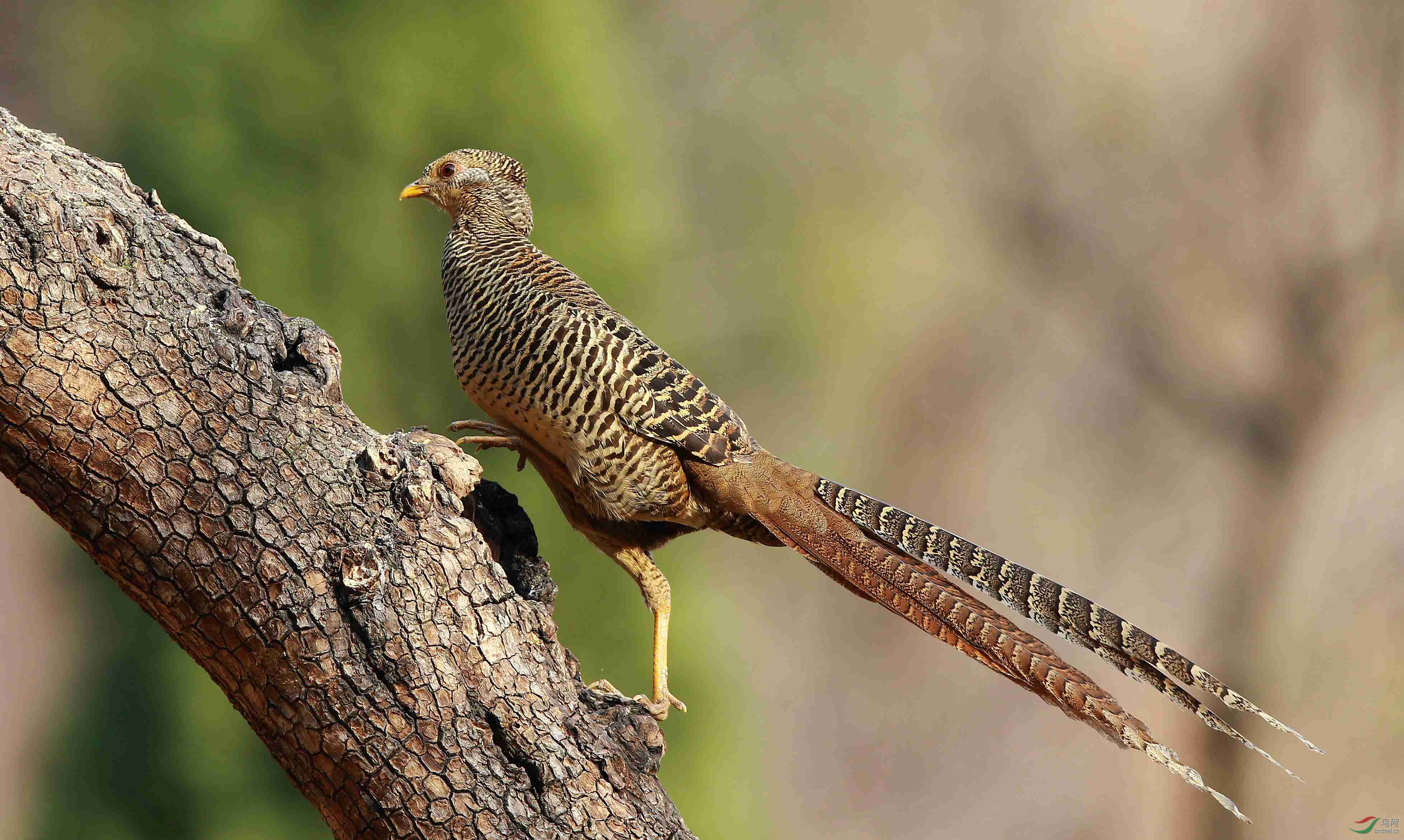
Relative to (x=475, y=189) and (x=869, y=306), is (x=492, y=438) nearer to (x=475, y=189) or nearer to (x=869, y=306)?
(x=475, y=189)

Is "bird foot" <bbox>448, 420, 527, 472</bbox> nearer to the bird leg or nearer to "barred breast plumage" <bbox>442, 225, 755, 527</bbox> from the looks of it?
"barred breast plumage" <bbox>442, 225, 755, 527</bbox>

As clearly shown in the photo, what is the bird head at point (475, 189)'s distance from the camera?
9.93 feet

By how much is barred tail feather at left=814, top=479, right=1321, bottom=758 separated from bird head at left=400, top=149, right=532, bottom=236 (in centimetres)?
126

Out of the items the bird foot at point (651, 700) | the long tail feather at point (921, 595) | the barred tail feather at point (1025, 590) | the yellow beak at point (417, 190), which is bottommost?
the bird foot at point (651, 700)

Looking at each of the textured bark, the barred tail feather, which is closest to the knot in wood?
the textured bark

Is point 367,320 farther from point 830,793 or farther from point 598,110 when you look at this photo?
point 830,793

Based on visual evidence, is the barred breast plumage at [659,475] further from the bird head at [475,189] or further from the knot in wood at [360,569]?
the knot in wood at [360,569]

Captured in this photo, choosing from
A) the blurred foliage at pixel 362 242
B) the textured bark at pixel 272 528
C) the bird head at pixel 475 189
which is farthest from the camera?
the blurred foliage at pixel 362 242

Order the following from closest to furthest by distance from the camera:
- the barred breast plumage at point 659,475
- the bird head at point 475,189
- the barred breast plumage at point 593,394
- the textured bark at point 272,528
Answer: the textured bark at point 272,528 → the barred breast plumage at point 659,475 → the barred breast plumage at point 593,394 → the bird head at point 475,189

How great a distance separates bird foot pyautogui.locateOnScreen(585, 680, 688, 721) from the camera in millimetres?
2197

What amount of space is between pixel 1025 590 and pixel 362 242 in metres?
3.72

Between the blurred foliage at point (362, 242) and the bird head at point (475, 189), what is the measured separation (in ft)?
4.88

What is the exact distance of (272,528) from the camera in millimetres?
1682

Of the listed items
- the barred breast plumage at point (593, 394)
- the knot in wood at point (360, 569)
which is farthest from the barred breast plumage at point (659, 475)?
the knot in wood at point (360, 569)
